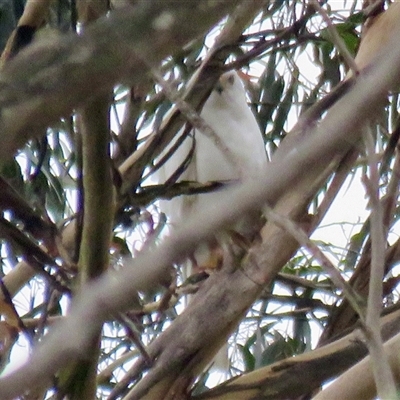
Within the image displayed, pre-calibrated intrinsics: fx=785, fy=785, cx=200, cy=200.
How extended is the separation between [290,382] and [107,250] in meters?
0.27

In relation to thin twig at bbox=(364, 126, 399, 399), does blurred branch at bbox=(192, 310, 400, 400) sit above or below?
above

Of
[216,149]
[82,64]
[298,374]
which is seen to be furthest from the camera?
[216,149]

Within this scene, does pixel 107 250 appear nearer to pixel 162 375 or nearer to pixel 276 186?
pixel 162 375

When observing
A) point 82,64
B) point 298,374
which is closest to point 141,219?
point 298,374

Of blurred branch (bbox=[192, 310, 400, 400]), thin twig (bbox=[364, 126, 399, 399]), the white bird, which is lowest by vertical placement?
thin twig (bbox=[364, 126, 399, 399])

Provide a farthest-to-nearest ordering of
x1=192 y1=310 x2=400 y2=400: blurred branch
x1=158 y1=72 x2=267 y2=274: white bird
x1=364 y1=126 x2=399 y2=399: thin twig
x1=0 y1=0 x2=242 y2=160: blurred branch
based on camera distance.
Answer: x1=158 y1=72 x2=267 y2=274: white bird
x1=192 y1=310 x2=400 y2=400: blurred branch
x1=364 y1=126 x2=399 y2=399: thin twig
x1=0 y1=0 x2=242 y2=160: blurred branch

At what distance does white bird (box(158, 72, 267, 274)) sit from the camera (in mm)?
1485

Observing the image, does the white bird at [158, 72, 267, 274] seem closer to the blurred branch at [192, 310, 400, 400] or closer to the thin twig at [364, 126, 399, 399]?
→ the blurred branch at [192, 310, 400, 400]

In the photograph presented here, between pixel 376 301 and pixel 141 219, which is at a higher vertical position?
pixel 141 219

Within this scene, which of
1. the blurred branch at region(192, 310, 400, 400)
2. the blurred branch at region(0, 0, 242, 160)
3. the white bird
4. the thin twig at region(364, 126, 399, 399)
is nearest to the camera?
the blurred branch at region(0, 0, 242, 160)

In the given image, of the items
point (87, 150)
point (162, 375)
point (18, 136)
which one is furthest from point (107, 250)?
point (18, 136)

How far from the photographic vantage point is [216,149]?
1.51m

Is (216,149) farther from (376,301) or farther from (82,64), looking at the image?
(82,64)

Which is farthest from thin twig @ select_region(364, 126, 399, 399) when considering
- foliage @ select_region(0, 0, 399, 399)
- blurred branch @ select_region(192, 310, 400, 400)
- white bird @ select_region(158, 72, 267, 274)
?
white bird @ select_region(158, 72, 267, 274)
